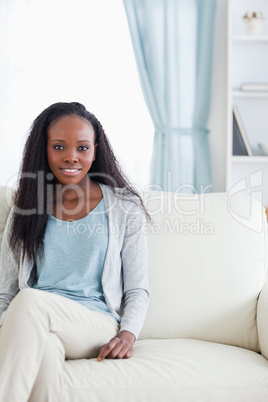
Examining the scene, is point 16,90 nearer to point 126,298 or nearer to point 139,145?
point 139,145

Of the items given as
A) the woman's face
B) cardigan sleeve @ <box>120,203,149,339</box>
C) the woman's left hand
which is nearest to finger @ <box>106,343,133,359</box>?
the woman's left hand

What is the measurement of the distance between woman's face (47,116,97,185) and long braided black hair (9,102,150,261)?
3 cm

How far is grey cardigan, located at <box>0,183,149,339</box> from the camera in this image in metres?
1.74

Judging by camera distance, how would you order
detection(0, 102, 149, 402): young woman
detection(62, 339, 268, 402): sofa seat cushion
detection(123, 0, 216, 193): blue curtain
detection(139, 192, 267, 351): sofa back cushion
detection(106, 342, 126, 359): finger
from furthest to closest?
detection(123, 0, 216, 193): blue curtain < detection(139, 192, 267, 351): sofa back cushion < detection(0, 102, 149, 402): young woman < detection(106, 342, 126, 359): finger < detection(62, 339, 268, 402): sofa seat cushion

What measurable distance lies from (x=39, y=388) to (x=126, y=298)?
18.9 inches

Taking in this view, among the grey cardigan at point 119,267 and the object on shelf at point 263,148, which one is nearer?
the grey cardigan at point 119,267

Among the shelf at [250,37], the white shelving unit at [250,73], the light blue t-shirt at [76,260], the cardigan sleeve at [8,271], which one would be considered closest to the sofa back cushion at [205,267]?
the light blue t-shirt at [76,260]

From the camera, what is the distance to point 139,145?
3693 millimetres

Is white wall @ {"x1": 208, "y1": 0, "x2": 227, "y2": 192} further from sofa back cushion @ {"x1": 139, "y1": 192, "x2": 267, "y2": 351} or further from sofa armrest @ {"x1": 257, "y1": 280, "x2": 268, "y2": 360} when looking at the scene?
sofa armrest @ {"x1": 257, "y1": 280, "x2": 268, "y2": 360}

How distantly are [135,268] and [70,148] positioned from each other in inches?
16.9

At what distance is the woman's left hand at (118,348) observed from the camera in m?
1.56

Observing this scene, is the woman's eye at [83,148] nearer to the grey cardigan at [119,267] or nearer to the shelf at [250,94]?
the grey cardigan at [119,267]

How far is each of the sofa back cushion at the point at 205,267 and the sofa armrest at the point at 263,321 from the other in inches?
1.6

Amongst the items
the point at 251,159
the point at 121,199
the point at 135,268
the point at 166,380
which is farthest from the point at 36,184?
the point at 251,159
